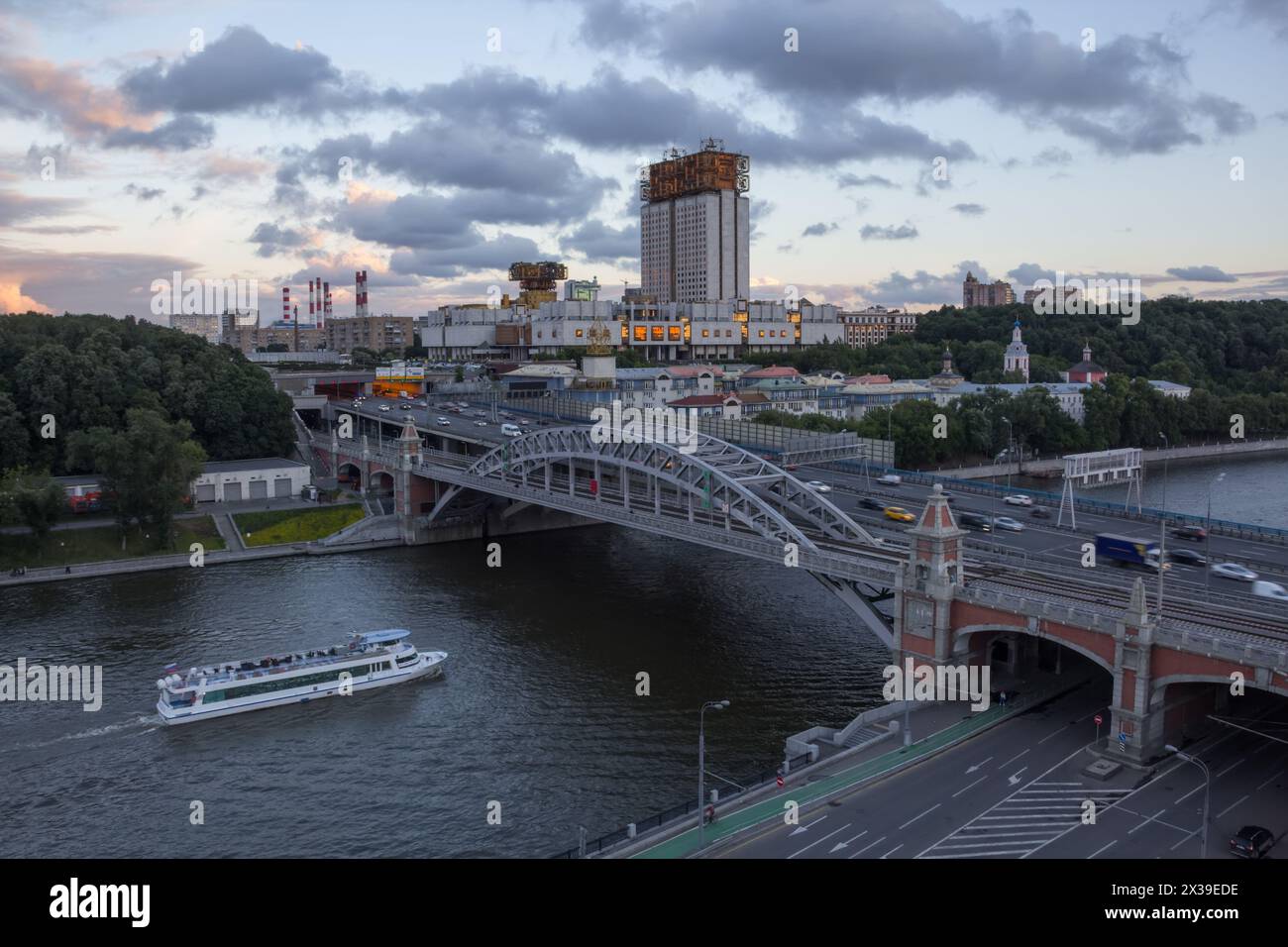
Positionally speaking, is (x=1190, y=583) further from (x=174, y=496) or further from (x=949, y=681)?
(x=174, y=496)

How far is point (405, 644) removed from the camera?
3234 centimetres

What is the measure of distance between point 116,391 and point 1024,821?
5391 centimetres

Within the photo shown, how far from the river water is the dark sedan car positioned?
1044 cm

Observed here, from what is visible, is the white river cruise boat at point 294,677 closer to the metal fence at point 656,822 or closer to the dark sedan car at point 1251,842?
the metal fence at point 656,822

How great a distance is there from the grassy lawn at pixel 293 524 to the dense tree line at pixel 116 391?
555 cm

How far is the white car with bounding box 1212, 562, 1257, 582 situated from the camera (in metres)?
28.1

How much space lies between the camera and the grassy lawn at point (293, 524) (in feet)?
165

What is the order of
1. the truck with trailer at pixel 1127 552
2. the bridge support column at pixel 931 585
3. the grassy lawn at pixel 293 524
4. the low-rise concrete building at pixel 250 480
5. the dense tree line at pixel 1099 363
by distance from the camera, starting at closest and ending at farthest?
1. the bridge support column at pixel 931 585
2. the truck with trailer at pixel 1127 552
3. the grassy lawn at pixel 293 524
4. the low-rise concrete building at pixel 250 480
5. the dense tree line at pixel 1099 363

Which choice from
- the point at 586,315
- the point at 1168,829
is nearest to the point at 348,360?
the point at 586,315

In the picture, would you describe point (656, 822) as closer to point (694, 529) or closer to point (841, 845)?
point (841, 845)

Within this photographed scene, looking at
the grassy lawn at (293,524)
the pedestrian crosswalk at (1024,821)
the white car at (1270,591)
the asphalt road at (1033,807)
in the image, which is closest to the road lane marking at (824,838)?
the asphalt road at (1033,807)

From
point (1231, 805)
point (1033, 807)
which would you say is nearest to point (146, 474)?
point (1033, 807)

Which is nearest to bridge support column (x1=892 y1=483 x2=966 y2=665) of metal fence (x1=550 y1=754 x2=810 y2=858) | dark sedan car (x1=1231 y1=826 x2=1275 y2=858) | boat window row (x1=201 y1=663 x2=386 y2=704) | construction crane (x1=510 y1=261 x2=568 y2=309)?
metal fence (x1=550 y1=754 x2=810 y2=858)

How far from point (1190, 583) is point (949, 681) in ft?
24.7
